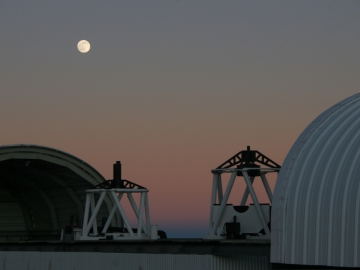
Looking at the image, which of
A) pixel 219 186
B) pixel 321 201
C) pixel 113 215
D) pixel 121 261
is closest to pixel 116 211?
pixel 113 215

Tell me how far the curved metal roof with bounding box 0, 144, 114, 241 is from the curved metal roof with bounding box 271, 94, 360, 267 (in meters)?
28.6

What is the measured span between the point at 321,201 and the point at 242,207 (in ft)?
59.0

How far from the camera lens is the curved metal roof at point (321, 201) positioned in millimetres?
26891

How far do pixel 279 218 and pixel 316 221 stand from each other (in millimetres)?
1694

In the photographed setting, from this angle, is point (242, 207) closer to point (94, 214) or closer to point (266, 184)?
point (266, 184)

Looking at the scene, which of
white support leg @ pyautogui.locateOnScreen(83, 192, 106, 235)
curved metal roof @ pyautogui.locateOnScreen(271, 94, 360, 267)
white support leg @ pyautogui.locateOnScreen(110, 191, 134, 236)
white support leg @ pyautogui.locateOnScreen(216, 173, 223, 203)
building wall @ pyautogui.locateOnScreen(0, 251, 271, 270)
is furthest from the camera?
white support leg @ pyautogui.locateOnScreen(110, 191, 134, 236)

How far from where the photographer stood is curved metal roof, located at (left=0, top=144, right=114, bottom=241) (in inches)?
2201

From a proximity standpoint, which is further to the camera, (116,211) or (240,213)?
(116,211)

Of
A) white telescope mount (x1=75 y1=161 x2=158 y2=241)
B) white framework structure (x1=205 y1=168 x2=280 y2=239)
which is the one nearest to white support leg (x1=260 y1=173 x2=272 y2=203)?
white framework structure (x1=205 y1=168 x2=280 y2=239)

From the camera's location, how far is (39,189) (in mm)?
66062

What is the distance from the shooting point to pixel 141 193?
59.3 m

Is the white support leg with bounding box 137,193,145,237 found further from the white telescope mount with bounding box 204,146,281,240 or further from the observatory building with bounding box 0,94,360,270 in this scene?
the white telescope mount with bounding box 204,146,281,240

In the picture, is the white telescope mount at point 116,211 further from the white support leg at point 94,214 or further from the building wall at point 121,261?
the building wall at point 121,261

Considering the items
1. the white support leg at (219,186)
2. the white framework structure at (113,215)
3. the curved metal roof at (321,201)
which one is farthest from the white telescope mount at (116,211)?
the curved metal roof at (321,201)
